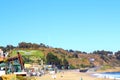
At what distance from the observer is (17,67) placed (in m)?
32.7

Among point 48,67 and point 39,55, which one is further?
point 39,55

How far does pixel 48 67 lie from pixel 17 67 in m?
123

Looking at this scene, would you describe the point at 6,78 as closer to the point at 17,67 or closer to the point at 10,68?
the point at 10,68

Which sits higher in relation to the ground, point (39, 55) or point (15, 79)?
point (39, 55)

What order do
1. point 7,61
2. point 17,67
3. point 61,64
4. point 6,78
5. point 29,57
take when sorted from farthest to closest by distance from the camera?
point 61,64 < point 29,57 < point 17,67 < point 7,61 < point 6,78

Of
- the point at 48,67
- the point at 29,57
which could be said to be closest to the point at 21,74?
the point at 48,67

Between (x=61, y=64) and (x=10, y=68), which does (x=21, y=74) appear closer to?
(x=10, y=68)

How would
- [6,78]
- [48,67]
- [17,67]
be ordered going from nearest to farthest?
[6,78]
[17,67]
[48,67]

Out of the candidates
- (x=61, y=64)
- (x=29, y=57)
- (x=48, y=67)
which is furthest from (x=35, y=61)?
(x=61, y=64)

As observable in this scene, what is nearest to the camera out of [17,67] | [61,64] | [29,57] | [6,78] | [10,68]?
[6,78]

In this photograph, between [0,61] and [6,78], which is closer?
[6,78]

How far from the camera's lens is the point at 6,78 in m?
25.0

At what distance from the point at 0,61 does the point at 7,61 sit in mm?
761

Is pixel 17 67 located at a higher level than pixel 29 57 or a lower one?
lower
